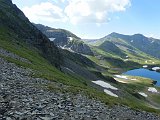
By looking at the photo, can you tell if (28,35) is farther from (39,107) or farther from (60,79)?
(39,107)

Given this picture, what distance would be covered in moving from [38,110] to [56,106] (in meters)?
2.87

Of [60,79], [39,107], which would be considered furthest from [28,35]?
[39,107]

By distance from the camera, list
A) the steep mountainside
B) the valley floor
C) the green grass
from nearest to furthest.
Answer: the valley floor, the green grass, the steep mountainside

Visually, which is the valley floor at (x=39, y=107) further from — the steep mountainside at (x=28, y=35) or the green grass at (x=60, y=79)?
the steep mountainside at (x=28, y=35)

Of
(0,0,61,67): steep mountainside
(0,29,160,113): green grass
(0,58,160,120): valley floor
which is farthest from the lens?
(0,0,61,67): steep mountainside

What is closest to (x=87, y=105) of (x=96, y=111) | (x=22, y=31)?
(x=96, y=111)

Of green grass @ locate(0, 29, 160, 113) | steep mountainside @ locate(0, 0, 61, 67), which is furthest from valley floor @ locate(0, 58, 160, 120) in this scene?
steep mountainside @ locate(0, 0, 61, 67)

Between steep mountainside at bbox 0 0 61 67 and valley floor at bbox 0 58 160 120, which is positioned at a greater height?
steep mountainside at bbox 0 0 61 67

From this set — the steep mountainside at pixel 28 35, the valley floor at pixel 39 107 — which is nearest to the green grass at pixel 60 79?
the valley floor at pixel 39 107

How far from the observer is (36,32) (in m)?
130

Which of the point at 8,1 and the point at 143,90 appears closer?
the point at 8,1

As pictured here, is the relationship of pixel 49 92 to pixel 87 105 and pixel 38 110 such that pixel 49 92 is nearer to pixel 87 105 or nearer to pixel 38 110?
pixel 87 105

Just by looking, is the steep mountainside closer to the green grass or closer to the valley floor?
the green grass

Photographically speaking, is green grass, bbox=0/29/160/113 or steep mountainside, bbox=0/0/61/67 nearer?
green grass, bbox=0/29/160/113
